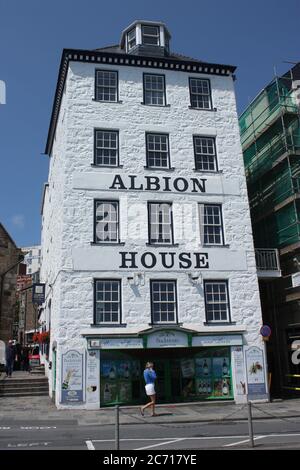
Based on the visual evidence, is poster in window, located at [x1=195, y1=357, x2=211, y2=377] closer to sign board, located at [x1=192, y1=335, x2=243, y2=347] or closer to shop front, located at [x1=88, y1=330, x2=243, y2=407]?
shop front, located at [x1=88, y1=330, x2=243, y2=407]

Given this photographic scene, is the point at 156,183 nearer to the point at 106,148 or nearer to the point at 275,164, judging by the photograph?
the point at 106,148

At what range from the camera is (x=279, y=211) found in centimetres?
2370

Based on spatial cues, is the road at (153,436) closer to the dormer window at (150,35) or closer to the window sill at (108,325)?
the window sill at (108,325)

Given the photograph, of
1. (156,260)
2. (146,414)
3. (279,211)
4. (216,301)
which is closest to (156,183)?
(156,260)

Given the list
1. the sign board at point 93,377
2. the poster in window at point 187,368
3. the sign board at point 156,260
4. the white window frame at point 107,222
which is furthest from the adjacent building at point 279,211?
the sign board at point 93,377

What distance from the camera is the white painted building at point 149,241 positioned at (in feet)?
61.1

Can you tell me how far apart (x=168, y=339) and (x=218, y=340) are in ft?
6.86

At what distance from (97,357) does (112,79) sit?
12.7 meters

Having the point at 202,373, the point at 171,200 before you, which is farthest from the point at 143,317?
the point at 171,200

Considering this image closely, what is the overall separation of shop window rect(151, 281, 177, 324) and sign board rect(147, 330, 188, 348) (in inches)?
24.6

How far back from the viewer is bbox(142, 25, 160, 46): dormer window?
80.1ft

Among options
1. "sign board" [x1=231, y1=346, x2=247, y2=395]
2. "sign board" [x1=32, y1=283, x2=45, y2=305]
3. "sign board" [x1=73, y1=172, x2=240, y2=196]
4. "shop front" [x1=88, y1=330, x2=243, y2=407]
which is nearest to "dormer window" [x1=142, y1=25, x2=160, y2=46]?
"sign board" [x1=73, y1=172, x2=240, y2=196]

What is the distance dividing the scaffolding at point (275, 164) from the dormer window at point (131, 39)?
762 cm
